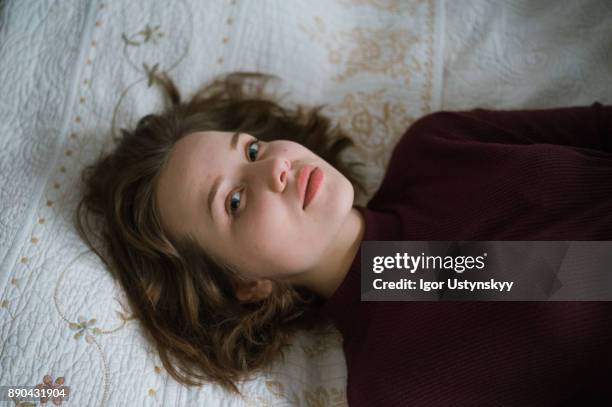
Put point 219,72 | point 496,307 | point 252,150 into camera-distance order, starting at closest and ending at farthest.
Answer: point 496,307
point 252,150
point 219,72

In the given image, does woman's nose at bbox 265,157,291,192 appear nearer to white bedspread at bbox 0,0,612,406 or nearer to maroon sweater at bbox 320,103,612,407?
maroon sweater at bbox 320,103,612,407

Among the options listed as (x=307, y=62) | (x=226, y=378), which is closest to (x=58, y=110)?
(x=307, y=62)

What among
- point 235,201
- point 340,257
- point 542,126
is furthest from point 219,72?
point 542,126

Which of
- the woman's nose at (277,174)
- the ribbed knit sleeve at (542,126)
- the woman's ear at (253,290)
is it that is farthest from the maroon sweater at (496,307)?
the woman's nose at (277,174)

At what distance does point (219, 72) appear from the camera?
133cm

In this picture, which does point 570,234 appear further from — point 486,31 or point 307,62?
point 307,62

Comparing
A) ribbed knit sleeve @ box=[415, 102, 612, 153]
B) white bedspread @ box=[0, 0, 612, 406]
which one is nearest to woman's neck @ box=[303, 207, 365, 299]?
white bedspread @ box=[0, 0, 612, 406]

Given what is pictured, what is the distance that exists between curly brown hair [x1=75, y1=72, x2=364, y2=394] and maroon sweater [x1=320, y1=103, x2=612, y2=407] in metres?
0.14

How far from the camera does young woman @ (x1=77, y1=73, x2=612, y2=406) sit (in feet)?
2.86

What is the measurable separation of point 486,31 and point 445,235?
674 millimetres

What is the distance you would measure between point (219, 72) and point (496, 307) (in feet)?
3.00

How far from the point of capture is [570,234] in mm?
887

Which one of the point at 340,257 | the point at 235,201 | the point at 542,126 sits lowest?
the point at 340,257

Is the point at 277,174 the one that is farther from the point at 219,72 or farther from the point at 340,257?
the point at 219,72
